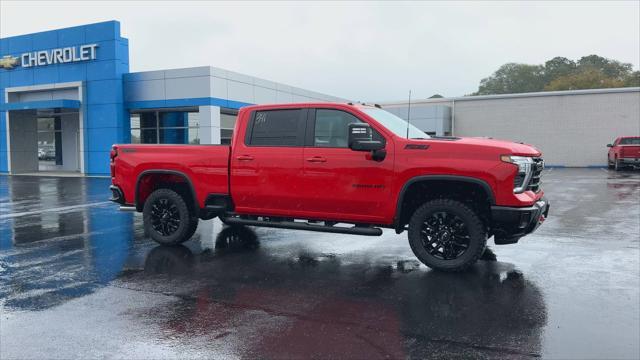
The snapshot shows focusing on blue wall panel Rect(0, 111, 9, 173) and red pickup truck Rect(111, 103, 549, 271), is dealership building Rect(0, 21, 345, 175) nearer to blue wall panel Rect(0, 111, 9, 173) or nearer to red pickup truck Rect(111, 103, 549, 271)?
blue wall panel Rect(0, 111, 9, 173)

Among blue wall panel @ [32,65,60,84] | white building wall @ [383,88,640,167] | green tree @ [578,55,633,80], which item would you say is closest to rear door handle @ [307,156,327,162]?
blue wall panel @ [32,65,60,84]

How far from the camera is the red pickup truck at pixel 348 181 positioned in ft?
20.5

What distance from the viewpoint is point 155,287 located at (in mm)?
5906

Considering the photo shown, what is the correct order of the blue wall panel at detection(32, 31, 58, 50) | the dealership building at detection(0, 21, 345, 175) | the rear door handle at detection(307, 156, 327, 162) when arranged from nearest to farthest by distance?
the rear door handle at detection(307, 156, 327, 162)
the dealership building at detection(0, 21, 345, 175)
the blue wall panel at detection(32, 31, 58, 50)

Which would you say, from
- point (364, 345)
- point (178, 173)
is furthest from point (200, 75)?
point (364, 345)

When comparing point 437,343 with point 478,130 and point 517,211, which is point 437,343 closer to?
point 517,211

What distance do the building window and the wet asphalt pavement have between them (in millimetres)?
17963

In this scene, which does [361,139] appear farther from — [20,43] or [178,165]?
[20,43]

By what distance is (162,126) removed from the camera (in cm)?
2759

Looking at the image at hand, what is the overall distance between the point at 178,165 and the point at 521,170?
4863 millimetres

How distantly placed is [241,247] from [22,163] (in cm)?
2652

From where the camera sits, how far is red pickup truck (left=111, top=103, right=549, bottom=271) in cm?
626

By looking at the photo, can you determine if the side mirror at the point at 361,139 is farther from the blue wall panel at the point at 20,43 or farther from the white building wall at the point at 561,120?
→ the white building wall at the point at 561,120

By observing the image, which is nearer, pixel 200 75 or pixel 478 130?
pixel 200 75
